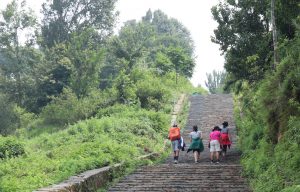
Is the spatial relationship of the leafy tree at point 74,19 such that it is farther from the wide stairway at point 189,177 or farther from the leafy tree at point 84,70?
the wide stairway at point 189,177

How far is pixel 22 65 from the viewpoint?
130ft

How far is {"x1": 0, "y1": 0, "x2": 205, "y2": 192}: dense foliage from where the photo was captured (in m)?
A: 17.7

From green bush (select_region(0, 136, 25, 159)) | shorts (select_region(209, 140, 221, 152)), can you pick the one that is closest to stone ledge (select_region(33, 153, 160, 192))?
shorts (select_region(209, 140, 221, 152))

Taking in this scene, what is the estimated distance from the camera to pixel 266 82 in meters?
13.8

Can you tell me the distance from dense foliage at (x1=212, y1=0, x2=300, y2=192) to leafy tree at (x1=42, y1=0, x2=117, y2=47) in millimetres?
25195

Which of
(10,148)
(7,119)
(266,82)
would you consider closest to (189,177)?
(266,82)

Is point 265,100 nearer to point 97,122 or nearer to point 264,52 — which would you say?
point 264,52

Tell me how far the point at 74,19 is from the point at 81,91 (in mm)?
16693

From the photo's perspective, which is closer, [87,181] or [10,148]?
[87,181]

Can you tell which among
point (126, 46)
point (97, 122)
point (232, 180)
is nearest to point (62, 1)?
point (126, 46)

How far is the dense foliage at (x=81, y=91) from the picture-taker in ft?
58.2

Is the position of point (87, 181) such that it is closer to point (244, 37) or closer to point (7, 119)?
point (244, 37)

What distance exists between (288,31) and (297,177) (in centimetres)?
924

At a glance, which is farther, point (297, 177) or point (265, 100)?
point (265, 100)
